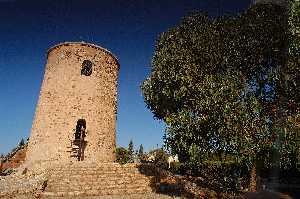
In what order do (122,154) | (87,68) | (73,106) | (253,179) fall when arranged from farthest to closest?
(122,154)
(87,68)
(73,106)
(253,179)

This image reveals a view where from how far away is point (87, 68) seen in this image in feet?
84.0

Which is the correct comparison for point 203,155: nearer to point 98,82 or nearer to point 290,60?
point 290,60

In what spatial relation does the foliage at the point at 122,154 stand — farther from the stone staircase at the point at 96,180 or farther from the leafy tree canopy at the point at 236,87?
the leafy tree canopy at the point at 236,87

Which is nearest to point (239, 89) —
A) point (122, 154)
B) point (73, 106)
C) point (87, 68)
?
point (73, 106)

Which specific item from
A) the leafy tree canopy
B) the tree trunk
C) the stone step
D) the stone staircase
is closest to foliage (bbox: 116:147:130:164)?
the stone staircase

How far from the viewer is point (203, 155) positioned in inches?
579

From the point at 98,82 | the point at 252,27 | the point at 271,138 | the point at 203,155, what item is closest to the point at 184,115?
the point at 203,155

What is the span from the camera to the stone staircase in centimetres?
1658

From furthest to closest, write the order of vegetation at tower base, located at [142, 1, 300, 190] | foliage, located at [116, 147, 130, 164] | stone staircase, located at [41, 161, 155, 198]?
foliage, located at [116, 147, 130, 164] → stone staircase, located at [41, 161, 155, 198] → vegetation at tower base, located at [142, 1, 300, 190]

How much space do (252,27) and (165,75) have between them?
5.10 m

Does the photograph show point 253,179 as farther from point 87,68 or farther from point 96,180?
point 87,68

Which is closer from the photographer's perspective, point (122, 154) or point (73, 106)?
point (73, 106)

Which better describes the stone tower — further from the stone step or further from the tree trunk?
the tree trunk

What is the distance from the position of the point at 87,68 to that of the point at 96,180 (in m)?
10.7
